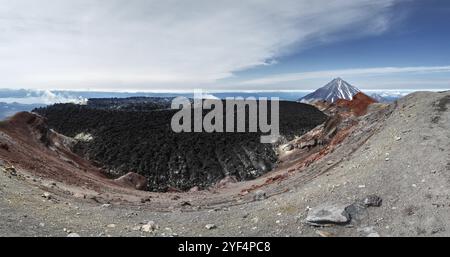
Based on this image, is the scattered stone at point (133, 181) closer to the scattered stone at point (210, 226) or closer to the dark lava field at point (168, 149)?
the dark lava field at point (168, 149)

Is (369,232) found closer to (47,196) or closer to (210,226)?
Answer: (210,226)

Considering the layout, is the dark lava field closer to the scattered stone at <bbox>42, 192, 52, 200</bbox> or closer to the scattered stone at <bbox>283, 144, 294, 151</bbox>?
the scattered stone at <bbox>283, 144, 294, 151</bbox>

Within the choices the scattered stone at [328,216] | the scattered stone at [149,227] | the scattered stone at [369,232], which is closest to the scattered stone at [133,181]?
the scattered stone at [149,227]

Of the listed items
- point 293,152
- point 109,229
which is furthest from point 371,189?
point 293,152

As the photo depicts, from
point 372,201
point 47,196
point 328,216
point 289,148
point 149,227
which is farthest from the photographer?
point 289,148

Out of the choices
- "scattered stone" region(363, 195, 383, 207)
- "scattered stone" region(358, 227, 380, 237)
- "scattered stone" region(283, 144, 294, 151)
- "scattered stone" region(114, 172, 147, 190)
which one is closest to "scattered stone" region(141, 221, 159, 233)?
"scattered stone" region(358, 227, 380, 237)

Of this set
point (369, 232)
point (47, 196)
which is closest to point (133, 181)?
point (47, 196)

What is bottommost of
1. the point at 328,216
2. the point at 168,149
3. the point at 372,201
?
the point at 168,149
